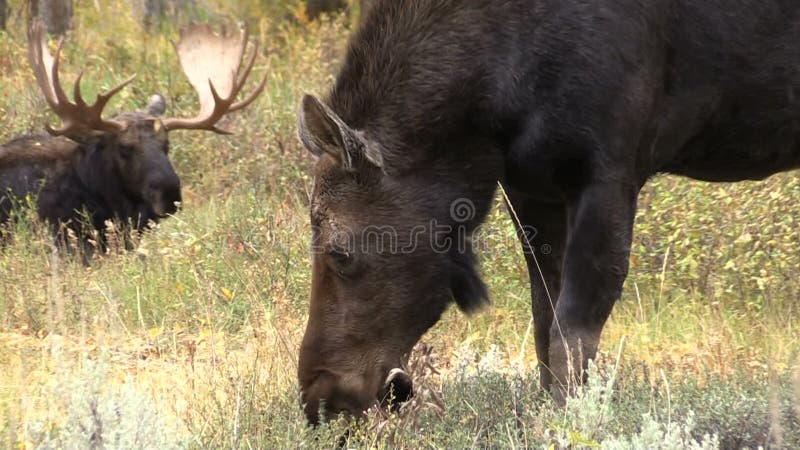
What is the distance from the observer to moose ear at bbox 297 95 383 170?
4.45 metres

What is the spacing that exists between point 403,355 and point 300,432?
1.72ft

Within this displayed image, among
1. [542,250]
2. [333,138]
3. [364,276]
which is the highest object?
[333,138]

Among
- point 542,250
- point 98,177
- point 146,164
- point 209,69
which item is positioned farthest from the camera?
→ point 209,69

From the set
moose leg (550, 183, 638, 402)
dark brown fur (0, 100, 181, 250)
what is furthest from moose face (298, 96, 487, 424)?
dark brown fur (0, 100, 181, 250)

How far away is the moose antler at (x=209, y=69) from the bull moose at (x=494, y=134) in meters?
5.03

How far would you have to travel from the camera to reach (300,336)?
645 cm

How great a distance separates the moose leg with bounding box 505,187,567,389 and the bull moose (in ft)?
1.56

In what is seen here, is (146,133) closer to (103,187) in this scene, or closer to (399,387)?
(103,187)

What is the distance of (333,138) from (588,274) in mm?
1076

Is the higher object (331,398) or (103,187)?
(103,187)

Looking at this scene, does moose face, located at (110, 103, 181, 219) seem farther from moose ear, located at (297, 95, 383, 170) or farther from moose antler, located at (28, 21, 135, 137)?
moose ear, located at (297, 95, 383, 170)

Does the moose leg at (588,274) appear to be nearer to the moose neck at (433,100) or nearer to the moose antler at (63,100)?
the moose neck at (433,100)

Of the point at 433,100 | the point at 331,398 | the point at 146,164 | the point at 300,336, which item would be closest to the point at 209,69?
the point at 146,164

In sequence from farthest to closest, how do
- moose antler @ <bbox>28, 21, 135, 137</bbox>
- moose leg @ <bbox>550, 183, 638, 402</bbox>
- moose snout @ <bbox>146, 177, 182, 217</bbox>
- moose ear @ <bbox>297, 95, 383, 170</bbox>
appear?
moose snout @ <bbox>146, 177, 182, 217</bbox> → moose antler @ <bbox>28, 21, 135, 137</bbox> → moose leg @ <bbox>550, 183, 638, 402</bbox> → moose ear @ <bbox>297, 95, 383, 170</bbox>
